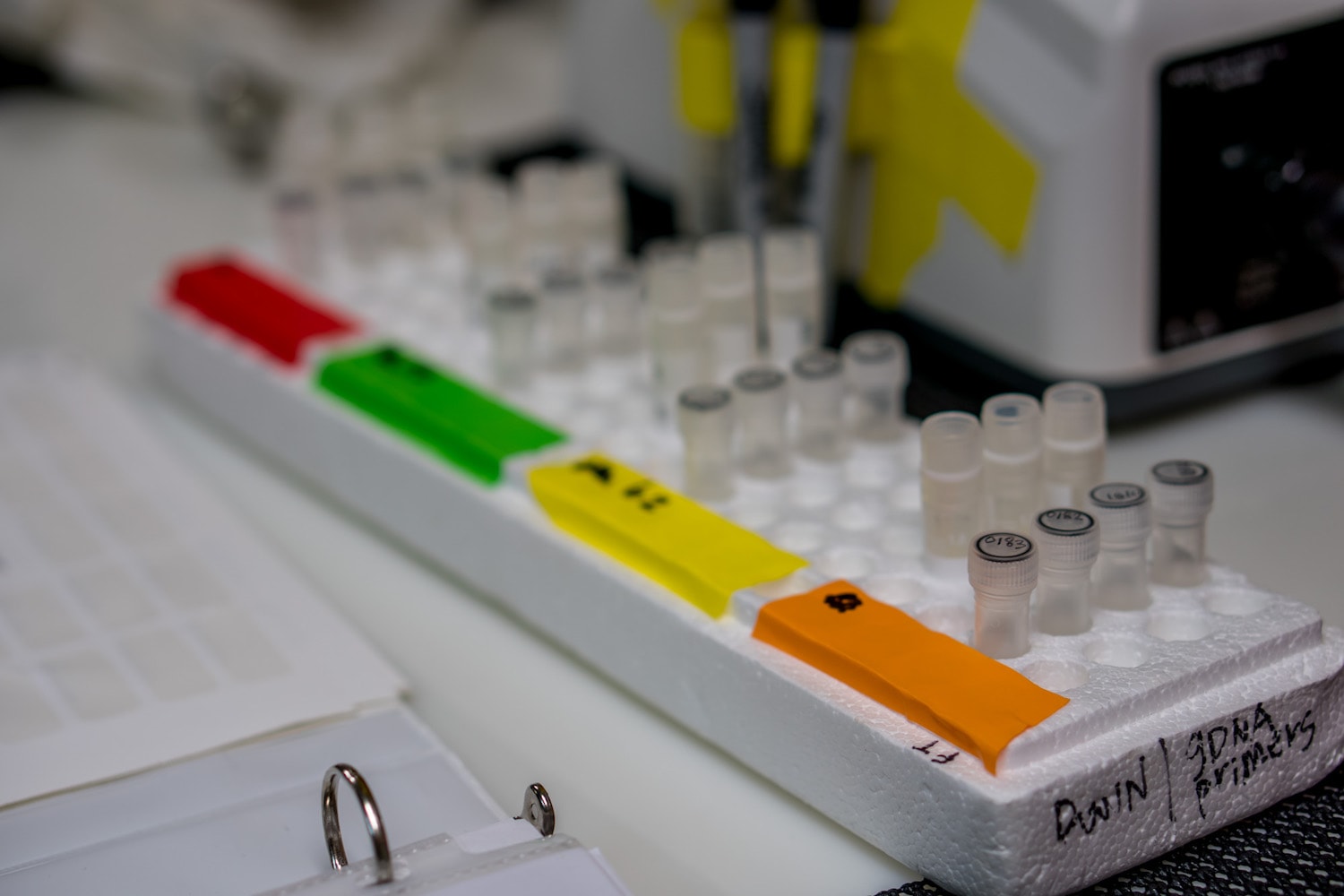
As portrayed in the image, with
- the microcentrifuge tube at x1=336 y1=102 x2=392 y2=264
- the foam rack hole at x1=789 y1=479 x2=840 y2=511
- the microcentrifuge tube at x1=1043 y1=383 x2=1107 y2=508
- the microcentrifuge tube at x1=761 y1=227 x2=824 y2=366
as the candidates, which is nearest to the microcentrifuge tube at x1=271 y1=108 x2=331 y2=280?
the microcentrifuge tube at x1=336 y1=102 x2=392 y2=264

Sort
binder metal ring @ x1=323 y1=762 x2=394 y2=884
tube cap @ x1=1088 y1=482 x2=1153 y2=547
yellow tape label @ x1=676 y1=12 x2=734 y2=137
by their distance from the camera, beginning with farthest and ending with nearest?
yellow tape label @ x1=676 y1=12 x2=734 y2=137, tube cap @ x1=1088 y1=482 x2=1153 y2=547, binder metal ring @ x1=323 y1=762 x2=394 y2=884

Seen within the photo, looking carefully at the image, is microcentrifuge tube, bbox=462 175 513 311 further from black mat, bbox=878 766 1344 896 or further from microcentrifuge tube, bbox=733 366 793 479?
black mat, bbox=878 766 1344 896

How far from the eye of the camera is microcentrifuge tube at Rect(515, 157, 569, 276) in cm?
92

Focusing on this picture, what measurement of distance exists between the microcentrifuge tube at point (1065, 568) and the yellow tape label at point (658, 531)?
98 mm

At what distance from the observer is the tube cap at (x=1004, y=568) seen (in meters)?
0.53

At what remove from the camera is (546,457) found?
2.33 feet

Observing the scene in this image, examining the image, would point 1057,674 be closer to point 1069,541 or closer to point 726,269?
point 1069,541

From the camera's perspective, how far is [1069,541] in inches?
21.3

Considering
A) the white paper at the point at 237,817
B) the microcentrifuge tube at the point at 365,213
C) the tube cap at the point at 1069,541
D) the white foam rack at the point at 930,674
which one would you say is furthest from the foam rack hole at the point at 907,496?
the microcentrifuge tube at the point at 365,213

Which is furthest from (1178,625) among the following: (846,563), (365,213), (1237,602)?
(365,213)

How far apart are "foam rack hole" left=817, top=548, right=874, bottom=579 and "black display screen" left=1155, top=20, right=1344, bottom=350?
0.24 meters

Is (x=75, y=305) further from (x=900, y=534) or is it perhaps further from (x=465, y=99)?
(x=900, y=534)

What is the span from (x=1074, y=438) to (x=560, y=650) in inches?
9.9

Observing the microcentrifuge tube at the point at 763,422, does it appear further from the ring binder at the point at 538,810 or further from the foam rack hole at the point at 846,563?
the ring binder at the point at 538,810
